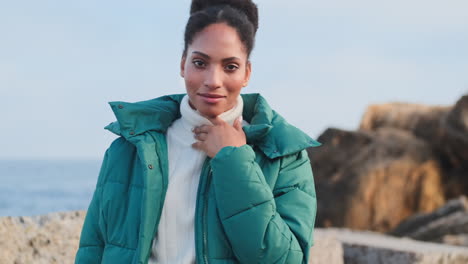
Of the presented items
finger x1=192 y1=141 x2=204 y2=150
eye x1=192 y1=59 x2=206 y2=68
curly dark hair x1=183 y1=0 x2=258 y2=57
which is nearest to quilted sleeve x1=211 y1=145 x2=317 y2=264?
finger x1=192 y1=141 x2=204 y2=150

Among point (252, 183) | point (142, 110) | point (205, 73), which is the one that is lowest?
point (252, 183)

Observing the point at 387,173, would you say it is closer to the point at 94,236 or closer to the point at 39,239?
the point at 39,239

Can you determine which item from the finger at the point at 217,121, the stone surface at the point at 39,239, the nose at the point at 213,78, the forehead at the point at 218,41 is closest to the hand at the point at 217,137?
the finger at the point at 217,121

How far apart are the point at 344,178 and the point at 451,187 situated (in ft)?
7.30

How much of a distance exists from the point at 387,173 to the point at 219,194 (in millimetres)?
11256

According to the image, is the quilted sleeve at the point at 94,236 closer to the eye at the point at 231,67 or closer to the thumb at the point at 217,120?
the thumb at the point at 217,120

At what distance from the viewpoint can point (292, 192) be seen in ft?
8.54

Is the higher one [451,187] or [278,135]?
[278,135]

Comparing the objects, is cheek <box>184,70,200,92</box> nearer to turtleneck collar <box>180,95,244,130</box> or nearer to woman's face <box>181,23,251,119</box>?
woman's face <box>181,23,251,119</box>

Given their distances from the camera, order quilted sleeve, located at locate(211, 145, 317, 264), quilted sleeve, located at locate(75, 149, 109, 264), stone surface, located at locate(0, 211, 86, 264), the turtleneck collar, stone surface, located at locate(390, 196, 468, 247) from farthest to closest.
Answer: stone surface, located at locate(390, 196, 468, 247)
stone surface, located at locate(0, 211, 86, 264)
quilted sleeve, located at locate(75, 149, 109, 264)
the turtleneck collar
quilted sleeve, located at locate(211, 145, 317, 264)

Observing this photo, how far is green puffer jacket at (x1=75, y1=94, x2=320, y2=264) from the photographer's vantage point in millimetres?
2420

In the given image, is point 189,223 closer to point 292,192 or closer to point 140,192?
point 140,192

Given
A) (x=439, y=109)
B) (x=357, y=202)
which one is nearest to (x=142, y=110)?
(x=357, y=202)

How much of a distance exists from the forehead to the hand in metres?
0.26
